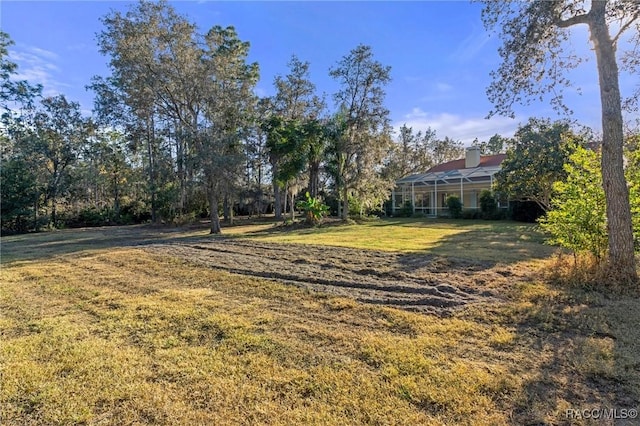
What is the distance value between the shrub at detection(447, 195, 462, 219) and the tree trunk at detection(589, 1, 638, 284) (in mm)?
17860

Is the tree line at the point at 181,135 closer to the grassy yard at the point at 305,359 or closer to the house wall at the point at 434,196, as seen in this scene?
the house wall at the point at 434,196

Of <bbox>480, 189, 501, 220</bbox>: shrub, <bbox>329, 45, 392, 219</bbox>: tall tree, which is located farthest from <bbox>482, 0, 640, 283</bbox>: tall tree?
<bbox>480, 189, 501, 220</bbox>: shrub

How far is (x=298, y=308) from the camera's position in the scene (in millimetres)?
4363

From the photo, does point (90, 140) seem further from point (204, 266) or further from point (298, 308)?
point (298, 308)

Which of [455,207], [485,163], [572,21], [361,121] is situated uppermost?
[361,121]

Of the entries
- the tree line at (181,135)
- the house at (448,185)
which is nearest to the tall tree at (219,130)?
the tree line at (181,135)

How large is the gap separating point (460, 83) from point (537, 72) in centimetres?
264

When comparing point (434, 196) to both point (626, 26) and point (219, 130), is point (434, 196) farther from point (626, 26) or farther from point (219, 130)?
point (626, 26)

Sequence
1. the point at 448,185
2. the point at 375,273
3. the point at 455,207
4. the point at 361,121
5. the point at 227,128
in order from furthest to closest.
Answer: the point at 448,185 → the point at 455,207 → the point at 361,121 → the point at 227,128 → the point at 375,273

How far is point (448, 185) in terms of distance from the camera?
83.5ft

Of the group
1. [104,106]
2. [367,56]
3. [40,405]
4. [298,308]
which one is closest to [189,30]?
[104,106]

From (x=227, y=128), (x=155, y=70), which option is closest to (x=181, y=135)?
(x=227, y=128)

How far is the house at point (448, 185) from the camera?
23.5 metres

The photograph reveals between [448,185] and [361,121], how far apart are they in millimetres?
9558
